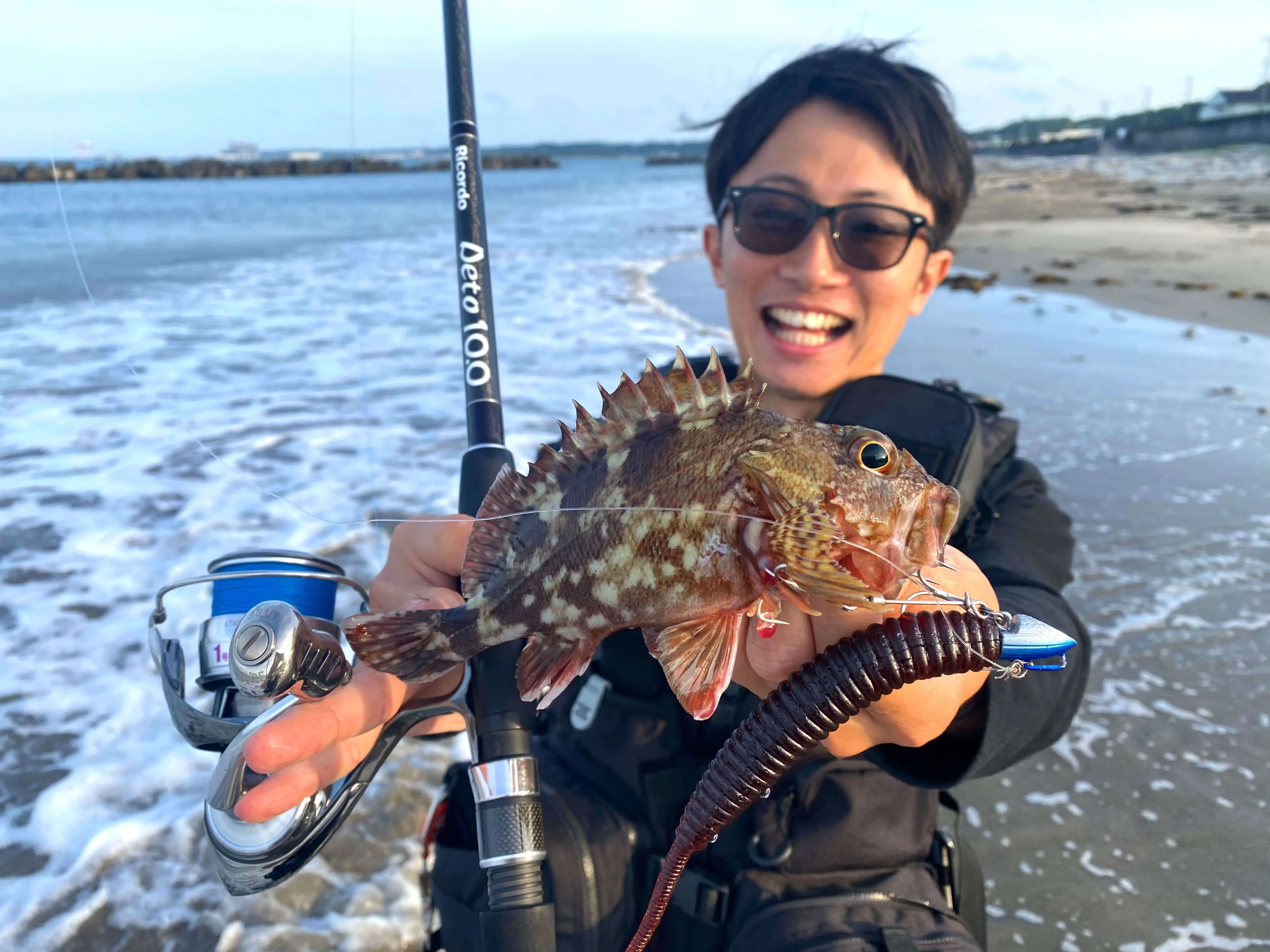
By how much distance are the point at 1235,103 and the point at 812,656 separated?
3420 inches

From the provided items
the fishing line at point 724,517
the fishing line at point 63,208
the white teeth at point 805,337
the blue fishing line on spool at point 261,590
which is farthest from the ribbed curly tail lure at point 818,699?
the white teeth at point 805,337

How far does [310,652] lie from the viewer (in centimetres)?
172

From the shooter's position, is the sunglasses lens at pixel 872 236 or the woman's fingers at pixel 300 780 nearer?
the woman's fingers at pixel 300 780

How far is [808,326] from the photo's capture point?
3.30 m

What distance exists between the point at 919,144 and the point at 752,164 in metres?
0.69

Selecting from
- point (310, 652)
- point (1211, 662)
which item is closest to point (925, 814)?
point (310, 652)

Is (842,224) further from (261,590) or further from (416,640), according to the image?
(261,590)

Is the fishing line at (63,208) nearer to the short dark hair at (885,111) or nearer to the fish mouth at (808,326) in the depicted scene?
the fish mouth at (808,326)

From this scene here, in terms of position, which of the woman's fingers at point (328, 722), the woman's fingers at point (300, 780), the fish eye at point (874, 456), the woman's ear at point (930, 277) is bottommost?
the woman's fingers at point (300, 780)

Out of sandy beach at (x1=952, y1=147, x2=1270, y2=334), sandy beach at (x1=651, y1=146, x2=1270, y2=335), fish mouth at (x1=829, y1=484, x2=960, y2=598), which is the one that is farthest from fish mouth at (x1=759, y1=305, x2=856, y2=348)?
sandy beach at (x1=952, y1=147, x2=1270, y2=334)

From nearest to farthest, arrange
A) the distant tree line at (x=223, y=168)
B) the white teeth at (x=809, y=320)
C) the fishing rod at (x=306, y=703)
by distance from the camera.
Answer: the fishing rod at (x=306, y=703) < the distant tree line at (x=223, y=168) < the white teeth at (x=809, y=320)

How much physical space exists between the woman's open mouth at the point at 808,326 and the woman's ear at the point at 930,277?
0.38 meters

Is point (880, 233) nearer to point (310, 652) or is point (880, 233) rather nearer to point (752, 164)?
point (752, 164)

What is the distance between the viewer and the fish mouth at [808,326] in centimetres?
329
